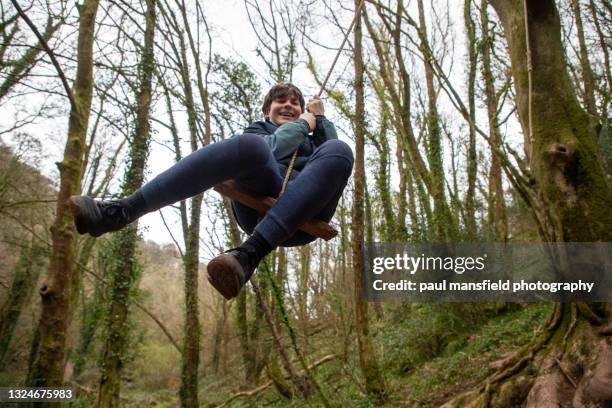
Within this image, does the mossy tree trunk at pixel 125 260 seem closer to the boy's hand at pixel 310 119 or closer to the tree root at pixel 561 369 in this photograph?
the boy's hand at pixel 310 119

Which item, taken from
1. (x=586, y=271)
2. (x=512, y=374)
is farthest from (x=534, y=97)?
(x=512, y=374)

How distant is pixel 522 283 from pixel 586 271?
471cm

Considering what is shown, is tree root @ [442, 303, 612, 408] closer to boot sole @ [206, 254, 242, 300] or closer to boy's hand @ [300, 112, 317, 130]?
boy's hand @ [300, 112, 317, 130]

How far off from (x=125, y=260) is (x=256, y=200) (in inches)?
232

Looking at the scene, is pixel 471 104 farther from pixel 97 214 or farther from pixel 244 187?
pixel 97 214

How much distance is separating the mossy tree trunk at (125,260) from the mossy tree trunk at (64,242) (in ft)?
5.75

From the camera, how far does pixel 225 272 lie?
1488 millimetres

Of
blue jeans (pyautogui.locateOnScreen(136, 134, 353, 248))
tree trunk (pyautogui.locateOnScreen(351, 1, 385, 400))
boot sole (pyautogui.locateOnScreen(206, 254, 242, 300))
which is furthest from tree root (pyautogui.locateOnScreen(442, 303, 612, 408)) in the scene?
tree trunk (pyautogui.locateOnScreen(351, 1, 385, 400))

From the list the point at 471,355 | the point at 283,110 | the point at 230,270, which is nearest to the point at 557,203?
the point at 283,110

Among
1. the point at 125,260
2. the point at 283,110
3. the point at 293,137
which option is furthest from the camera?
the point at 125,260

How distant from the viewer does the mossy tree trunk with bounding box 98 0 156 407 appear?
659 centimetres

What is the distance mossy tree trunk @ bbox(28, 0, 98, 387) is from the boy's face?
291 centimetres

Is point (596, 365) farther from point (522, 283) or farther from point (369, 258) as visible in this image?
point (369, 258)

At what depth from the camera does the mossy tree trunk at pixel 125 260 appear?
21.6ft
